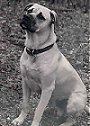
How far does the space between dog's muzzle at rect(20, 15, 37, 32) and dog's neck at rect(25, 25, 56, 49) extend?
0.42 ft

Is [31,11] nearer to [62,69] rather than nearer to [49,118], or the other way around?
[62,69]

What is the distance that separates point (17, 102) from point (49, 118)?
497mm

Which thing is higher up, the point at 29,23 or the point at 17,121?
the point at 29,23

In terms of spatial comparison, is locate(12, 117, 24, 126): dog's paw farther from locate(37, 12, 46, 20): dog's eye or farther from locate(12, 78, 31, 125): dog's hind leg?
locate(37, 12, 46, 20): dog's eye

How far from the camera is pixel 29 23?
13.9 ft

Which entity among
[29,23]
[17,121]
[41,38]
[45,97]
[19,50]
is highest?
[29,23]

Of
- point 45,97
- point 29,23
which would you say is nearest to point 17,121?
point 45,97

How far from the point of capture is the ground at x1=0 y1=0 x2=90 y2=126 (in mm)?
4984

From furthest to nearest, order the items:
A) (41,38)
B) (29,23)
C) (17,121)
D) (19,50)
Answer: (19,50)
(17,121)
(41,38)
(29,23)

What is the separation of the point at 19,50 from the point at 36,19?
261cm

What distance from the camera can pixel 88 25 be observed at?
8914 mm

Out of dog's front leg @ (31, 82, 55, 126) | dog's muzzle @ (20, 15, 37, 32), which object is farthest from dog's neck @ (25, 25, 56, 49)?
dog's front leg @ (31, 82, 55, 126)

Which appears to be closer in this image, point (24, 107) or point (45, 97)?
point (45, 97)

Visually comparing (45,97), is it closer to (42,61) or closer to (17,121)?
(42,61)
